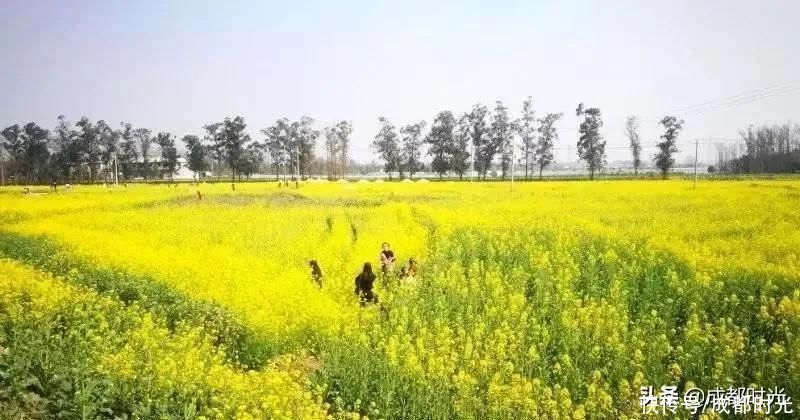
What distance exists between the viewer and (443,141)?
66625 mm

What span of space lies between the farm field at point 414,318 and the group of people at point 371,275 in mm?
226

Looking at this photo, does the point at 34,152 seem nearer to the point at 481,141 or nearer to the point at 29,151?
the point at 29,151

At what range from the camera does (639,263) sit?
1114cm

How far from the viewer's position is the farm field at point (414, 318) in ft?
20.9

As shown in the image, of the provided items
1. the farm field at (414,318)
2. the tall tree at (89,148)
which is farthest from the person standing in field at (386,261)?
the tall tree at (89,148)

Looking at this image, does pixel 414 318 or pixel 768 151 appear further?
pixel 768 151

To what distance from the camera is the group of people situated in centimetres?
1028

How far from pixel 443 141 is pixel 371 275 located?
57321mm

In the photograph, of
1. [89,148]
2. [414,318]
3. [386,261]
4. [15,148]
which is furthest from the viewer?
[89,148]

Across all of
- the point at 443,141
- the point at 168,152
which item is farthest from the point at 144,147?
the point at 443,141

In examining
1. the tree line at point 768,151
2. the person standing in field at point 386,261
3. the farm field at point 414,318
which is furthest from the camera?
the tree line at point 768,151

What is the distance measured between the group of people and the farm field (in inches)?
8.9

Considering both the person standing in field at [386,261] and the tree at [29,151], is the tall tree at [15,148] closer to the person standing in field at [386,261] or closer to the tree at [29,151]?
the tree at [29,151]

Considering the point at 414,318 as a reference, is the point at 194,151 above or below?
above
